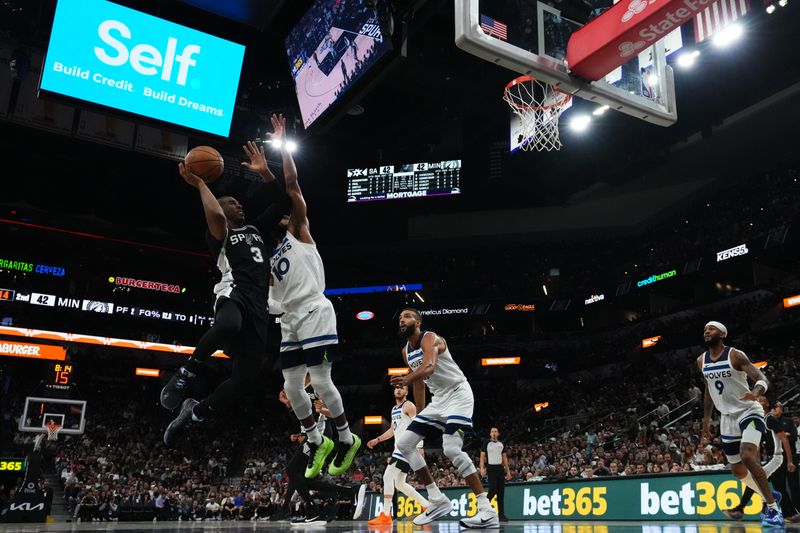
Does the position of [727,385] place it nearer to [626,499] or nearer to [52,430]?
[626,499]

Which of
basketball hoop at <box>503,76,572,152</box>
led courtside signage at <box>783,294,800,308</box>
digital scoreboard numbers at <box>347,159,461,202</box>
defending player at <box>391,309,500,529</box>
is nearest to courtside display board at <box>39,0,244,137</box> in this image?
basketball hoop at <box>503,76,572,152</box>

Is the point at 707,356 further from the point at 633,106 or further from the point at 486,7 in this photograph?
the point at 486,7

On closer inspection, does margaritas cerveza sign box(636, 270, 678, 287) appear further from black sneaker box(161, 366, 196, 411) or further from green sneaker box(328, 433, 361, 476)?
black sneaker box(161, 366, 196, 411)

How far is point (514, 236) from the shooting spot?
33719 mm

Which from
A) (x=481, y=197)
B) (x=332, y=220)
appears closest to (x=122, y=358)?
(x=332, y=220)

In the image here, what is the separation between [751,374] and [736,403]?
483 mm

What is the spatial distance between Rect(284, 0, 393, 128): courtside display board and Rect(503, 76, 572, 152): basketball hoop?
2.38 meters

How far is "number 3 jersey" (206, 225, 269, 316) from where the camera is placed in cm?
550

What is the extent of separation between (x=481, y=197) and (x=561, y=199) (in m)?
4.89

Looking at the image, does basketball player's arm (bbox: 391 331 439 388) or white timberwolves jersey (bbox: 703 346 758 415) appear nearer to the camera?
basketball player's arm (bbox: 391 331 439 388)

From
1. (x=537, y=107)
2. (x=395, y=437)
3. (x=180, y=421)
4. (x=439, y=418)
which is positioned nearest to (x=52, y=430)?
(x=395, y=437)

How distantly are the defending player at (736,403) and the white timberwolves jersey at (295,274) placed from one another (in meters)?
4.37

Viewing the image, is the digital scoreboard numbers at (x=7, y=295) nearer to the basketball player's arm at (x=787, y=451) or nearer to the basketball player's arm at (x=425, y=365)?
the basketball player's arm at (x=425, y=365)

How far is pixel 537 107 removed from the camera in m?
10.9
